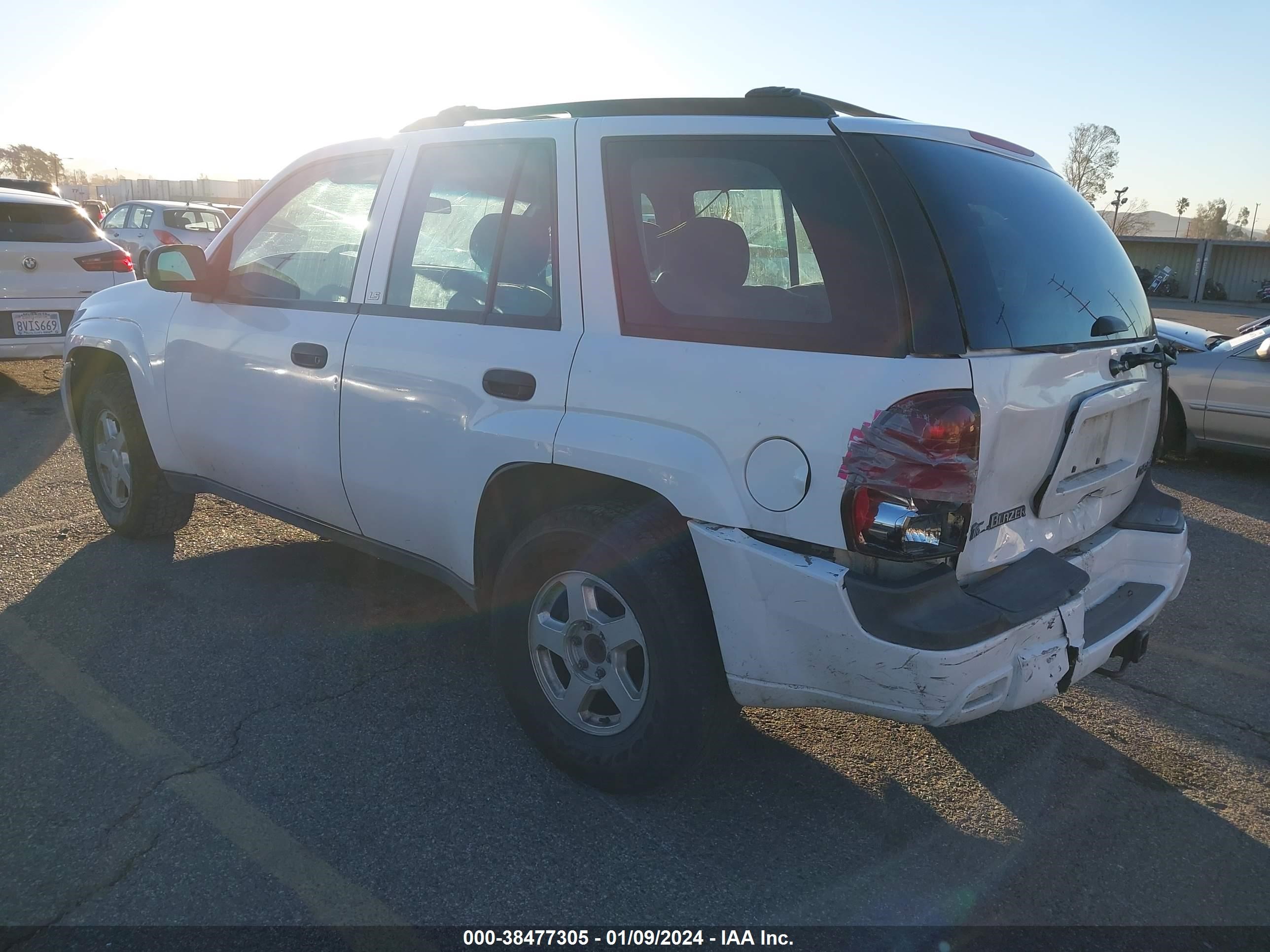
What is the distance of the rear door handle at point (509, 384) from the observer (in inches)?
114

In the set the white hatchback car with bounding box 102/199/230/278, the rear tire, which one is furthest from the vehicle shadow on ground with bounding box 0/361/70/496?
the white hatchback car with bounding box 102/199/230/278

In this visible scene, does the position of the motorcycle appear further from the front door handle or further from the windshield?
the front door handle

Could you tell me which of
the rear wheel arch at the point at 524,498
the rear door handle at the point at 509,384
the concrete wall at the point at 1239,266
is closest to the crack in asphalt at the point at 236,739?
the rear wheel arch at the point at 524,498

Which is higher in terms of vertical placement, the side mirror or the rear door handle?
the side mirror

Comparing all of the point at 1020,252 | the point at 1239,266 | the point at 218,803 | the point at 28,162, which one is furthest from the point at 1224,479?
the point at 28,162

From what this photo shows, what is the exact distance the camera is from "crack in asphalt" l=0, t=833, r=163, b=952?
7.45 ft

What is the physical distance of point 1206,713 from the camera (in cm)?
361

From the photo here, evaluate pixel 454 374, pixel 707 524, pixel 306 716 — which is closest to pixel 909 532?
pixel 707 524

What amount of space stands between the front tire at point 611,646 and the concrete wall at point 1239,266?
42597 mm

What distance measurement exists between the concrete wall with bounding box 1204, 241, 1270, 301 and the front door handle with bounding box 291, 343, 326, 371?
139 ft

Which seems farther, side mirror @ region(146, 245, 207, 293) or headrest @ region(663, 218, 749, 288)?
side mirror @ region(146, 245, 207, 293)

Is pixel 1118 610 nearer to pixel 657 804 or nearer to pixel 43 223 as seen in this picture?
pixel 657 804

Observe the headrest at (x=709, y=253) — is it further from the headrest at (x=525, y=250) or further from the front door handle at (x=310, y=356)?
the front door handle at (x=310, y=356)

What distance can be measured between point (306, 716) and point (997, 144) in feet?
9.55
